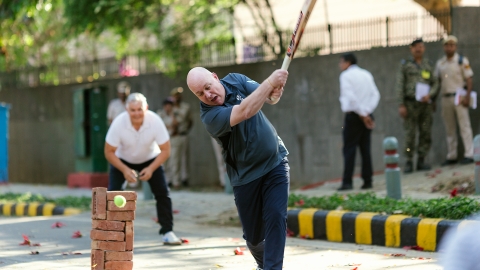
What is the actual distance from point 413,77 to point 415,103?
1.37 ft

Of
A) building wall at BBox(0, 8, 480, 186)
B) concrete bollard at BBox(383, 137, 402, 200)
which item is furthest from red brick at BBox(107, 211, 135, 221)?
building wall at BBox(0, 8, 480, 186)

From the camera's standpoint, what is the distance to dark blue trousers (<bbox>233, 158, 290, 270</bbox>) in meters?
5.70

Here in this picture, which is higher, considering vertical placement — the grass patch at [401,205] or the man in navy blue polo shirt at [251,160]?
the man in navy blue polo shirt at [251,160]

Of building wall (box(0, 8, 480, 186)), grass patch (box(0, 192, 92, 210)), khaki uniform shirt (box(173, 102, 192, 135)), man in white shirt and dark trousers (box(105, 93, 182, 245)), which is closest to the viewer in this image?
man in white shirt and dark trousers (box(105, 93, 182, 245))

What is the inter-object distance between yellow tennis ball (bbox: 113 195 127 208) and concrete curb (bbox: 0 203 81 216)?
6.23 m

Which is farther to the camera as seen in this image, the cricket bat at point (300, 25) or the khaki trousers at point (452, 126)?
the khaki trousers at point (452, 126)

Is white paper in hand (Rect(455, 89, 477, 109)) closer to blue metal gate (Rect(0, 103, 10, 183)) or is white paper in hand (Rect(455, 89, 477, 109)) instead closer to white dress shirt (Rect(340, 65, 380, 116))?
white dress shirt (Rect(340, 65, 380, 116))

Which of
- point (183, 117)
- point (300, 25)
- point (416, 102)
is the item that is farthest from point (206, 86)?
point (183, 117)

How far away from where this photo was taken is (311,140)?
586 inches

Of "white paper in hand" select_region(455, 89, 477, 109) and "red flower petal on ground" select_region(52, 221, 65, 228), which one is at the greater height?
"white paper in hand" select_region(455, 89, 477, 109)

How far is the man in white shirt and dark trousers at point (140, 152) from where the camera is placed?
8625 mm

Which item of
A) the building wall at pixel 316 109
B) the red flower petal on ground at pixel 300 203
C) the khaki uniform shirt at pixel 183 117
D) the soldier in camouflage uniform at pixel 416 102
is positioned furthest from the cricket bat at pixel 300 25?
the khaki uniform shirt at pixel 183 117

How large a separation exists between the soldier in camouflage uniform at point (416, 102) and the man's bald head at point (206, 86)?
7.41 metres

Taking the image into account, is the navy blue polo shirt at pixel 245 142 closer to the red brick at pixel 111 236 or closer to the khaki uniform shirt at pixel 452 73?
the red brick at pixel 111 236
